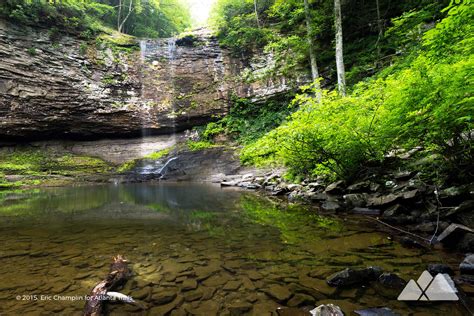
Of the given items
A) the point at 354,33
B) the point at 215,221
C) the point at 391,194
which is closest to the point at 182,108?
the point at 354,33

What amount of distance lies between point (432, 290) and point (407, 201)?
2.75 metres

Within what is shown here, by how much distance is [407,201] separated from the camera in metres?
4.69

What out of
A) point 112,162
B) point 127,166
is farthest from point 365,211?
point 112,162

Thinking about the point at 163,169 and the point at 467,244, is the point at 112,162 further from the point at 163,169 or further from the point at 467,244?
the point at 467,244

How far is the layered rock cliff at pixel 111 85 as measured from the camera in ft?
59.0

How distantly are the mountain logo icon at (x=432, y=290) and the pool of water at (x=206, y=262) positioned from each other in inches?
4.2

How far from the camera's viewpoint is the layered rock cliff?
18.0 meters

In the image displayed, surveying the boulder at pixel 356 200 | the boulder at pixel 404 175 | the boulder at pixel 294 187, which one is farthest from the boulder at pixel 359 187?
the boulder at pixel 294 187

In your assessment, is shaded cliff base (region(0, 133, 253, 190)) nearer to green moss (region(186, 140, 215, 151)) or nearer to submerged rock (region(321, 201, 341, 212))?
green moss (region(186, 140, 215, 151))

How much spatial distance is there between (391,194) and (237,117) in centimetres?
1781

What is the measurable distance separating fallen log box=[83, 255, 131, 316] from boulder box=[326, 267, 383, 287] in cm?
217

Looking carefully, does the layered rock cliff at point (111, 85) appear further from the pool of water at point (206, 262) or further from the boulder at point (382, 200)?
the pool of water at point (206, 262)

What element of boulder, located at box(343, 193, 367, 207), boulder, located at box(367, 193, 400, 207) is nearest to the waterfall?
boulder, located at box(343, 193, 367, 207)

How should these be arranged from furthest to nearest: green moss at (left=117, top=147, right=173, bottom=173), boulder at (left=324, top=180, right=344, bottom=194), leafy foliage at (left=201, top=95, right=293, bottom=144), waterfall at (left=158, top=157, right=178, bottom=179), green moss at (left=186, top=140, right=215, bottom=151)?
leafy foliage at (left=201, top=95, right=293, bottom=144) → green moss at (left=186, top=140, right=215, bottom=151) → green moss at (left=117, top=147, right=173, bottom=173) → waterfall at (left=158, top=157, right=178, bottom=179) → boulder at (left=324, top=180, right=344, bottom=194)
